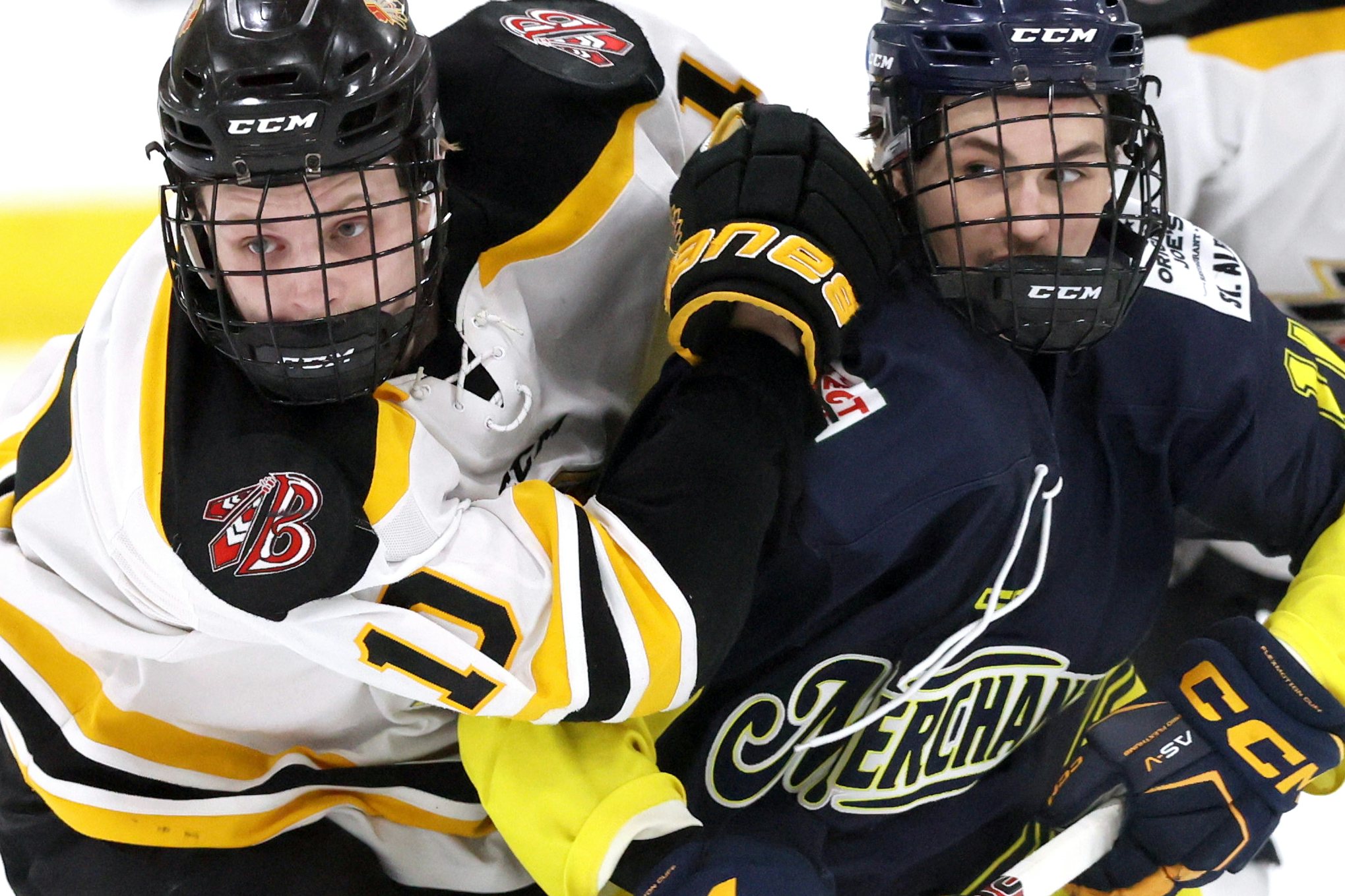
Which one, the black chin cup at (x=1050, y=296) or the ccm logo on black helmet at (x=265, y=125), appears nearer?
the ccm logo on black helmet at (x=265, y=125)

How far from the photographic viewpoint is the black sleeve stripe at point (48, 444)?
1.25 meters

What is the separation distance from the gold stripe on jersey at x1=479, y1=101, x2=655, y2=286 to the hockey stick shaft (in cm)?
77

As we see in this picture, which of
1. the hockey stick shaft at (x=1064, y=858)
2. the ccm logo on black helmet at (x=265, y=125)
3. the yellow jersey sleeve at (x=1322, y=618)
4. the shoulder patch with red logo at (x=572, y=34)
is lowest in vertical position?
the hockey stick shaft at (x=1064, y=858)

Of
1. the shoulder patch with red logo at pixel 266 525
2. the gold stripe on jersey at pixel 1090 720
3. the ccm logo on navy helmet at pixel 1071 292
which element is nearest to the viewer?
the shoulder patch with red logo at pixel 266 525

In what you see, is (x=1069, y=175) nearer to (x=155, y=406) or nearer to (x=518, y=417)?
(x=518, y=417)

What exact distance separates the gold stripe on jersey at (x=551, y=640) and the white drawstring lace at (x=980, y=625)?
1.14 feet

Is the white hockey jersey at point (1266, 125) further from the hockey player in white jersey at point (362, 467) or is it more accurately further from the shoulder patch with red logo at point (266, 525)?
the shoulder patch with red logo at point (266, 525)

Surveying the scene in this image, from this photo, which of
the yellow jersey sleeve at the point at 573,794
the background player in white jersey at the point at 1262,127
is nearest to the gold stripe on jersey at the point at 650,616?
the yellow jersey sleeve at the point at 573,794

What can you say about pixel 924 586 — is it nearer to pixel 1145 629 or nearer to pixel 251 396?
pixel 1145 629

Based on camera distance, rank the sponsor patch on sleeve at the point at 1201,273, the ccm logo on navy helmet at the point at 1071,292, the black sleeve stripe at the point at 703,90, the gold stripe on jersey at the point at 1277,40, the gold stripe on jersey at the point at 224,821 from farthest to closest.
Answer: the gold stripe on jersey at the point at 1277,40, the black sleeve stripe at the point at 703,90, the sponsor patch on sleeve at the point at 1201,273, the gold stripe on jersey at the point at 224,821, the ccm logo on navy helmet at the point at 1071,292

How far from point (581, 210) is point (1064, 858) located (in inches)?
32.3

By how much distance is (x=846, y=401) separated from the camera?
1.36 metres

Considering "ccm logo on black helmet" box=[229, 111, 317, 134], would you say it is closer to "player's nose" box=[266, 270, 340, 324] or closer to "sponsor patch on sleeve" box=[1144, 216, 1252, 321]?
"player's nose" box=[266, 270, 340, 324]

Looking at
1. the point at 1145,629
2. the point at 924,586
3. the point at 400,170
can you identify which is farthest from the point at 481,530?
the point at 1145,629
